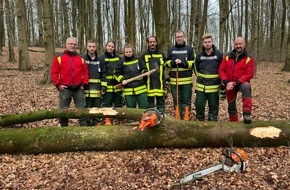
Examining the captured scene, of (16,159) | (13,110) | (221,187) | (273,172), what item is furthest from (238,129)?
(13,110)

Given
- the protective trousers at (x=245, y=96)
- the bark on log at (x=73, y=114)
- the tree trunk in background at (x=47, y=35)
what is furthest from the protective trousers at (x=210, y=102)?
the tree trunk in background at (x=47, y=35)

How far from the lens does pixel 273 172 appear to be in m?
4.59

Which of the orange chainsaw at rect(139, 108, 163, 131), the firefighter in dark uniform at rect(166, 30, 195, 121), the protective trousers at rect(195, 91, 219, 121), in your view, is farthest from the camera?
the firefighter in dark uniform at rect(166, 30, 195, 121)

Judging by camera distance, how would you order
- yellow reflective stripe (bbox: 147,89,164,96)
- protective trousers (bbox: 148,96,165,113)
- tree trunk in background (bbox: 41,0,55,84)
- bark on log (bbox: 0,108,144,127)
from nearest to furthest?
bark on log (bbox: 0,108,144,127) < yellow reflective stripe (bbox: 147,89,164,96) < protective trousers (bbox: 148,96,165,113) < tree trunk in background (bbox: 41,0,55,84)

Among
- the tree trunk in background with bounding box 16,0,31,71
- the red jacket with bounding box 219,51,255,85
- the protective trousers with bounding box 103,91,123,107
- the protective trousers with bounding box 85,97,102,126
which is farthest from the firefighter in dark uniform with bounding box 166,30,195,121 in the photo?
the tree trunk in background with bounding box 16,0,31,71

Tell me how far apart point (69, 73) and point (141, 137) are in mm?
2248

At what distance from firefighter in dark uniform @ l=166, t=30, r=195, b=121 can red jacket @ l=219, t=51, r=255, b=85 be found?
906mm

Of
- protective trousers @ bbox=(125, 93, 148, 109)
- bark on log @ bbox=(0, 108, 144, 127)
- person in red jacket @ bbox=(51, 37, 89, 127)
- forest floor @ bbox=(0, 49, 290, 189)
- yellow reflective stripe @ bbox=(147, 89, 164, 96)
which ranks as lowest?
forest floor @ bbox=(0, 49, 290, 189)

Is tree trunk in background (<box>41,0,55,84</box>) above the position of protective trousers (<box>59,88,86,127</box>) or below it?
above

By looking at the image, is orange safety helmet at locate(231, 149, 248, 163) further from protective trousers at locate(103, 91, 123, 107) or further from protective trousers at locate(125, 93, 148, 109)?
protective trousers at locate(103, 91, 123, 107)

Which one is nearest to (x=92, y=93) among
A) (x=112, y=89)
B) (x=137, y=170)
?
(x=112, y=89)

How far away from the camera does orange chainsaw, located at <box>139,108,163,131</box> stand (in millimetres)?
5184

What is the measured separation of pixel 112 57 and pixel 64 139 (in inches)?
99.6

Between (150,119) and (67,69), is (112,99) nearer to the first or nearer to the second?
(67,69)
